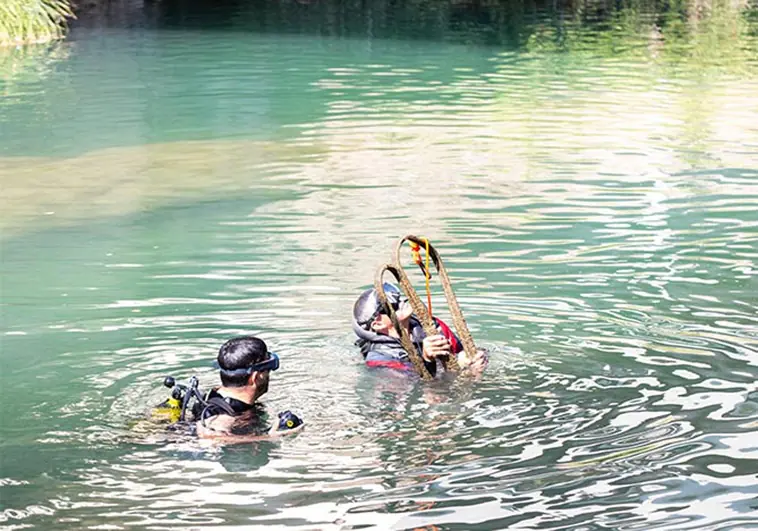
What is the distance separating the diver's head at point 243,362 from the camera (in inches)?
299

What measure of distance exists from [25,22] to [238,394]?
27.3 m

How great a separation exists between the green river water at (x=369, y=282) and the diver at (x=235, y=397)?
11 centimetres

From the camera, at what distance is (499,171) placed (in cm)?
1694

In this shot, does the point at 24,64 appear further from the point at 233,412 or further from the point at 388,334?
the point at 233,412

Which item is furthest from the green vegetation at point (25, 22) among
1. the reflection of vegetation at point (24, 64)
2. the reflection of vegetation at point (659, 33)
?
the reflection of vegetation at point (659, 33)

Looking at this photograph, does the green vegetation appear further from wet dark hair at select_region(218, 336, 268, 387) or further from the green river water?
wet dark hair at select_region(218, 336, 268, 387)

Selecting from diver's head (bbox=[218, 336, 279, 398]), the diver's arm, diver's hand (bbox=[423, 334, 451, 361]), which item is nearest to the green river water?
the diver's arm

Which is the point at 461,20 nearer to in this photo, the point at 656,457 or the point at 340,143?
the point at 340,143

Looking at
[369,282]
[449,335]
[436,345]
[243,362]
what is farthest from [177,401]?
[369,282]

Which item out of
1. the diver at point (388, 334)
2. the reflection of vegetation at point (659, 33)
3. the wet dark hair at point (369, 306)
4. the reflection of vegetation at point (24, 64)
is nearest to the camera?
the diver at point (388, 334)

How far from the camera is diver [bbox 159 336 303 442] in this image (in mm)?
7602

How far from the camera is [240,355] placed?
759 centimetres

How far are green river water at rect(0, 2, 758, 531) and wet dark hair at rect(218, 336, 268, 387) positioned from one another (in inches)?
16.6

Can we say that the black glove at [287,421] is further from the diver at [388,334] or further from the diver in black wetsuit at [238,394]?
the diver at [388,334]
